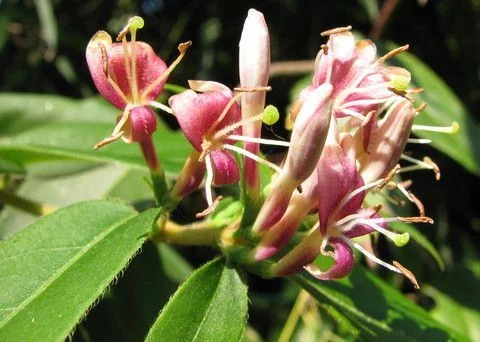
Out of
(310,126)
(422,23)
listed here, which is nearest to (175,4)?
(422,23)

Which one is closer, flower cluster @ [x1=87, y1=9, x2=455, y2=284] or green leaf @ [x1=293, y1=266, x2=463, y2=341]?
flower cluster @ [x1=87, y1=9, x2=455, y2=284]

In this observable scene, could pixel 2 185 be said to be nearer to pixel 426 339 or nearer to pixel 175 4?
pixel 426 339

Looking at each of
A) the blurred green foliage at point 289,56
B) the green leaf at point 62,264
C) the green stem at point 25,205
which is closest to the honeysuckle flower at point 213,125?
the green leaf at point 62,264

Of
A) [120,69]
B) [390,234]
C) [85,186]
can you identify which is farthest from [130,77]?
[85,186]

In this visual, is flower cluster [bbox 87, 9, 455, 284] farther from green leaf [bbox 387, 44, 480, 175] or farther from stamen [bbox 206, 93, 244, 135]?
green leaf [bbox 387, 44, 480, 175]

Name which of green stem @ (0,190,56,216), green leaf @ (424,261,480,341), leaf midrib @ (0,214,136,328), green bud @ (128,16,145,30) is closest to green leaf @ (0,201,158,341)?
leaf midrib @ (0,214,136,328)

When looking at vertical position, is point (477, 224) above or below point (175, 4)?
below
